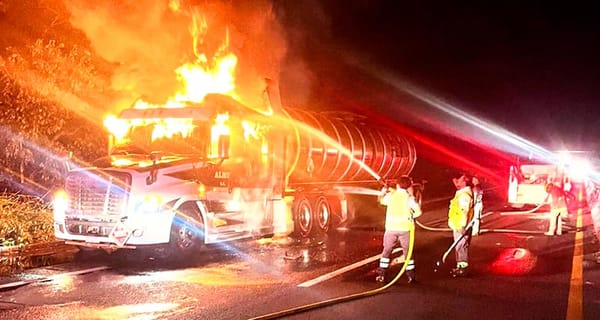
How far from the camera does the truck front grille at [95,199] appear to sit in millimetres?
10016

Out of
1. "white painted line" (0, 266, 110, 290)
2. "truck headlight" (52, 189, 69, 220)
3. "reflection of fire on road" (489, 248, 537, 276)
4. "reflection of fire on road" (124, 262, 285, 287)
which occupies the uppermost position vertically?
"truck headlight" (52, 189, 69, 220)

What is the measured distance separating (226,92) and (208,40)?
1.92 m

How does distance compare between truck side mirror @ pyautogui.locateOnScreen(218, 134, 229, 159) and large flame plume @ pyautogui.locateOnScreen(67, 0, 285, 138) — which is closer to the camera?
truck side mirror @ pyautogui.locateOnScreen(218, 134, 229, 159)

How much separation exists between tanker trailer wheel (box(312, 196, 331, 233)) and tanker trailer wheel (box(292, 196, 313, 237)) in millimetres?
330

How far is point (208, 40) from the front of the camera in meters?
14.7

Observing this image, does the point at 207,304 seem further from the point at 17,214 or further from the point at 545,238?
the point at 545,238

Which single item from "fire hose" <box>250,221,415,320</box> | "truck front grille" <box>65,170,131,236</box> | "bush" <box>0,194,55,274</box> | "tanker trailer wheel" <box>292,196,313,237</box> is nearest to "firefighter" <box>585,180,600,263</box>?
"tanker trailer wheel" <box>292,196,313,237</box>

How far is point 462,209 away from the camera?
9156 mm

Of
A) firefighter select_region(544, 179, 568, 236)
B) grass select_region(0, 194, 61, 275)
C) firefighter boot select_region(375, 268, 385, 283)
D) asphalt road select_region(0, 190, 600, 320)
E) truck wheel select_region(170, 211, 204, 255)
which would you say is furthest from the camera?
firefighter select_region(544, 179, 568, 236)

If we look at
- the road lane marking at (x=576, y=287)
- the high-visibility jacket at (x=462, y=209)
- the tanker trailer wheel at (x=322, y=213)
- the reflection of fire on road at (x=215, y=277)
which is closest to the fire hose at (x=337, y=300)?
the high-visibility jacket at (x=462, y=209)

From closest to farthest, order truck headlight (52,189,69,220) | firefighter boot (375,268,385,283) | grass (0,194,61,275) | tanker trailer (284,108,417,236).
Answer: firefighter boot (375,268,385,283), truck headlight (52,189,69,220), grass (0,194,61,275), tanker trailer (284,108,417,236)

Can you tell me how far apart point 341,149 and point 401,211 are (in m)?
7.39

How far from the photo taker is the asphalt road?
6.95 m

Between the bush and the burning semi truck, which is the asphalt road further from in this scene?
the bush
